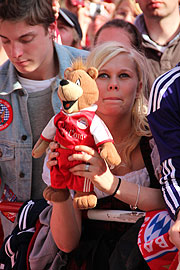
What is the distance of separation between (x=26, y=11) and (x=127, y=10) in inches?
64.3

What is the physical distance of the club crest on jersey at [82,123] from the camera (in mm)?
1577

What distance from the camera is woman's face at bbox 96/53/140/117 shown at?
195 cm

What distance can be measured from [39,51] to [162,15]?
3.32 feet

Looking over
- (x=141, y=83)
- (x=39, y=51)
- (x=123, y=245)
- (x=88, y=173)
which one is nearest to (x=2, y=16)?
(x=39, y=51)

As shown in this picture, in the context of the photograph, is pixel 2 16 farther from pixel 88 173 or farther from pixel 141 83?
pixel 88 173

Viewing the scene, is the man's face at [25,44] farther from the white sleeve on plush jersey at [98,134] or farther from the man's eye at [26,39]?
the white sleeve on plush jersey at [98,134]

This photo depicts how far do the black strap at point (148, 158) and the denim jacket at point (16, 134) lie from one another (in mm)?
674

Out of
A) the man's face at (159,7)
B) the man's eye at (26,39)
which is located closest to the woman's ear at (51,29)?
the man's eye at (26,39)

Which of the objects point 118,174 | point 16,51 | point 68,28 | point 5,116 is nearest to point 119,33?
point 68,28

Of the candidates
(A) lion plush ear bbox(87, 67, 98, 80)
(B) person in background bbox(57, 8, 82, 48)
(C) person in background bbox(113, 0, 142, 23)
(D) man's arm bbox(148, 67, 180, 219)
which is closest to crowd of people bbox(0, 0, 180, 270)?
(D) man's arm bbox(148, 67, 180, 219)

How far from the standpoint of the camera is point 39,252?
1.97m

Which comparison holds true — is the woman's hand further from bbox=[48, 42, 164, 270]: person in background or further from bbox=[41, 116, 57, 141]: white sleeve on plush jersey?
bbox=[41, 116, 57, 141]: white sleeve on plush jersey

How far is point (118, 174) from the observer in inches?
78.6

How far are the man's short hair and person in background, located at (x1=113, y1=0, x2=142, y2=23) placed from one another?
145cm
